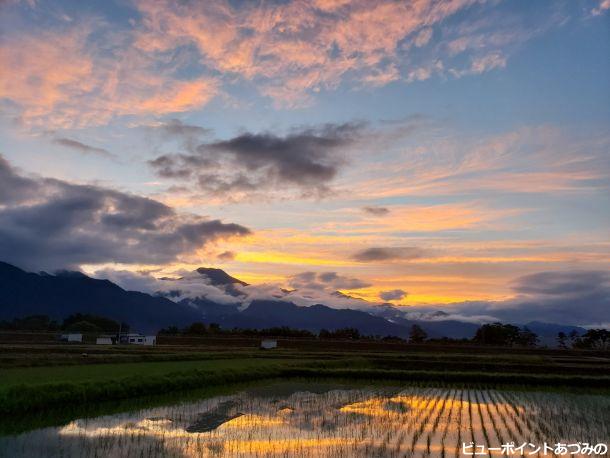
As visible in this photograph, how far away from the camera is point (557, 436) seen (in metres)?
13.0

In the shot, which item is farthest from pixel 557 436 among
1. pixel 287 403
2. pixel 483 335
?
pixel 483 335

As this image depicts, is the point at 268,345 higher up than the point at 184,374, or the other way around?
the point at 268,345

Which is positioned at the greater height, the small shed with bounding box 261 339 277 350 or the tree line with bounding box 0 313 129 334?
the tree line with bounding box 0 313 129 334

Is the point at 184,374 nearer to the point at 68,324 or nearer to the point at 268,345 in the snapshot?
the point at 268,345

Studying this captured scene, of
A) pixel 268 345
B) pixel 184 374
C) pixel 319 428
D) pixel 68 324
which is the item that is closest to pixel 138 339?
pixel 268 345

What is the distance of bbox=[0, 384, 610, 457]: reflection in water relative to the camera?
10.9 meters

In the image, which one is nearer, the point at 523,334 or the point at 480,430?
the point at 480,430

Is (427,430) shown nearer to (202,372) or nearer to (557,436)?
(557,436)

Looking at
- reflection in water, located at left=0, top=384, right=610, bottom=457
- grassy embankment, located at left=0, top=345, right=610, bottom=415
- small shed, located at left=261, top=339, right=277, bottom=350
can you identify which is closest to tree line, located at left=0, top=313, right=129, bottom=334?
small shed, located at left=261, top=339, right=277, bottom=350

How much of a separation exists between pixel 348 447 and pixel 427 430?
10.4 feet

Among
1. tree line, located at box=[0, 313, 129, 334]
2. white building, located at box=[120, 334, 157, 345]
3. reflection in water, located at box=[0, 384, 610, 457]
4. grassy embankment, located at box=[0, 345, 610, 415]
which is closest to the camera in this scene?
reflection in water, located at box=[0, 384, 610, 457]

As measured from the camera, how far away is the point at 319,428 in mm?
13375

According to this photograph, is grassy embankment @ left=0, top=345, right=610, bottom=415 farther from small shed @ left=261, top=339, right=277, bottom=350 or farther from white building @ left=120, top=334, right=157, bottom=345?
white building @ left=120, top=334, right=157, bottom=345

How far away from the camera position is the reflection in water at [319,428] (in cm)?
1089
